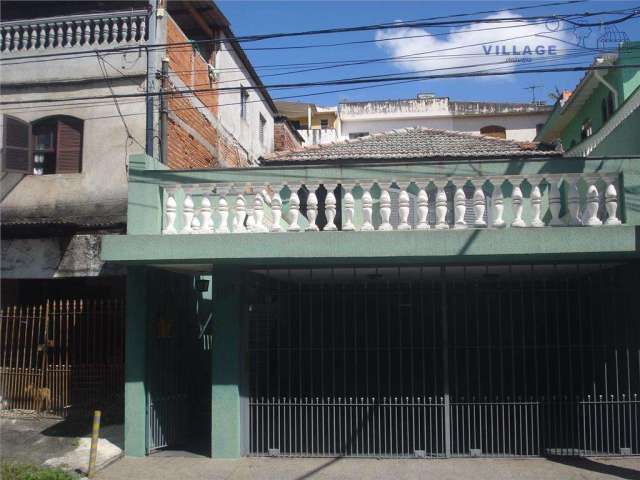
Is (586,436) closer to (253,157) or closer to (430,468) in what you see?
(430,468)

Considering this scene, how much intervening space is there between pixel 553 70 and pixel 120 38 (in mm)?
7403

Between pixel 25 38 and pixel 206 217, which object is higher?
pixel 25 38

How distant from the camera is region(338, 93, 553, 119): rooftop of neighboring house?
34.2 meters

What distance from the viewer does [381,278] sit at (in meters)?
9.60

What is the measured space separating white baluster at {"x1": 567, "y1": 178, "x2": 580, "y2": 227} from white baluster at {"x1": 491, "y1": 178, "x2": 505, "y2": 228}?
0.79m

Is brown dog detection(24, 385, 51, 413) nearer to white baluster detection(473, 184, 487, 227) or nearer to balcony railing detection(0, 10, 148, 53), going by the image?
balcony railing detection(0, 10, 148, 53)

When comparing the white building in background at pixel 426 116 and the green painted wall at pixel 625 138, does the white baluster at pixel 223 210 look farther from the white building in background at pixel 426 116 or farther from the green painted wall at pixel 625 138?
the white building in background at pixel 426 116

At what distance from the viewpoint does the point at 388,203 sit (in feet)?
26.1

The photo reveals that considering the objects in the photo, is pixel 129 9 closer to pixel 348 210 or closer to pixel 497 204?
pixel 348 210

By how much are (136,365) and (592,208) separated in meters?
6.10

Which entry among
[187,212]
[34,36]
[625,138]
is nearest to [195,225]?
[187,212]

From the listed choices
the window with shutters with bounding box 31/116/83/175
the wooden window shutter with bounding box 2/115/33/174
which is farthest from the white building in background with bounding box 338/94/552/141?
the wooden window shutter with bounding box 2/115/33/174

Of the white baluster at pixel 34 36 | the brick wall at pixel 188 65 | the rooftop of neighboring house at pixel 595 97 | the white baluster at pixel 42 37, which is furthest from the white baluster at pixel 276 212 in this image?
the rooftop of neighboring house at pixel 595 97

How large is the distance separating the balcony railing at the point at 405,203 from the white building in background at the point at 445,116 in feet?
87.2
